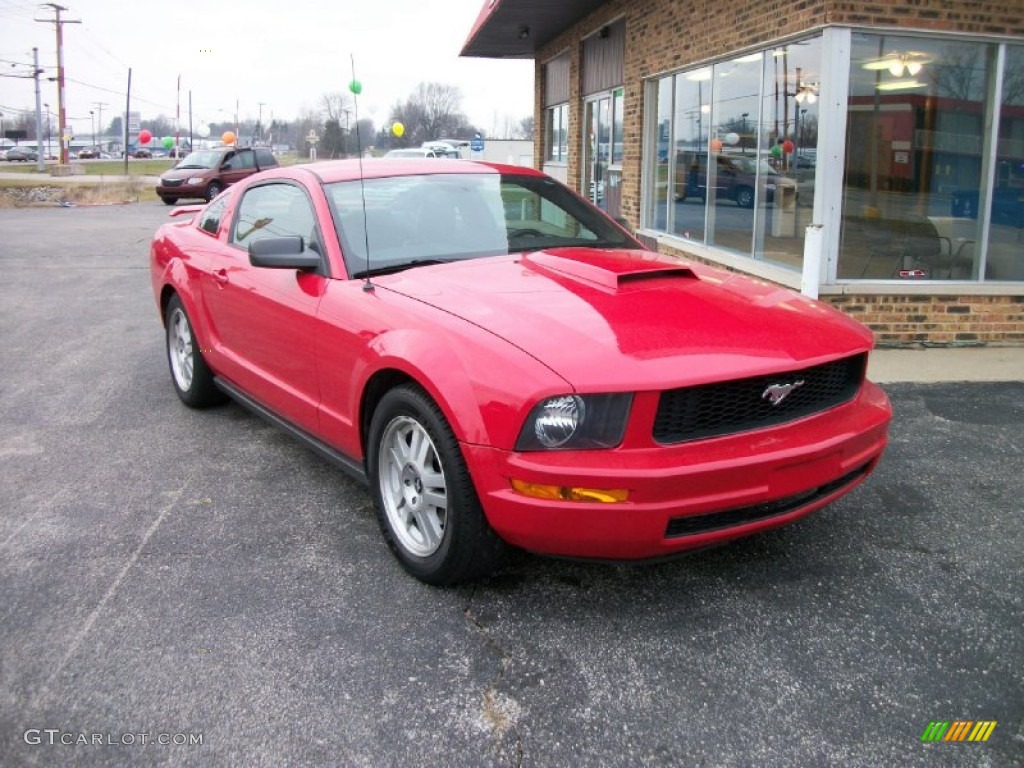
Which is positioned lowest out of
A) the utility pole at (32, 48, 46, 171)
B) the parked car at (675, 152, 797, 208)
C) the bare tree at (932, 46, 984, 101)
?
the parked car at (675, 152, 797, 208)

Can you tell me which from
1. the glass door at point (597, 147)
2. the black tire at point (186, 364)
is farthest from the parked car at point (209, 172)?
→ the black tire at point (186, 364)

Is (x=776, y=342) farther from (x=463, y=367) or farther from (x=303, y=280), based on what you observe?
(x=303, y=280)

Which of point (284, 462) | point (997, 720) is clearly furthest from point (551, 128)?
point (997, 720)

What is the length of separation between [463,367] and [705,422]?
32.0 inches

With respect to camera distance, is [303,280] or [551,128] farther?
[551,128]

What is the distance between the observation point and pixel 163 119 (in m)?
126

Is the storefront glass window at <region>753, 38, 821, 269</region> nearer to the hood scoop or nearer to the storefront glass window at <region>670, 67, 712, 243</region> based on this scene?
the storefront glass window at <region>670, 67, 712, 243</region>

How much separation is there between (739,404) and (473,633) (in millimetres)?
1172

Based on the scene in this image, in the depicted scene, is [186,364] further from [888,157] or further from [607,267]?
[888,157]

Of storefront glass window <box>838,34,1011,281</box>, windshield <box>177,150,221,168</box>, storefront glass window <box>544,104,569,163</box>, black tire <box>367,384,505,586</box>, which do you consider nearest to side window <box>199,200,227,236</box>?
black tire <box>367,384,505,586</box>

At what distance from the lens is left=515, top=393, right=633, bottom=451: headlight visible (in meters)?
2.79

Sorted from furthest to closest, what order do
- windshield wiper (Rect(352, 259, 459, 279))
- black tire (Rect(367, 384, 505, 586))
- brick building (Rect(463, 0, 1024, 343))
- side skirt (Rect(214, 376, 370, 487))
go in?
brick building (Rect(463, 0, 1024, 343))
windshield wiper (Rect(352, 259, 459, 279))
side skirt (Rect(214, 376, 370, 487))
black tire (Rect(367, 384, 505, 586))

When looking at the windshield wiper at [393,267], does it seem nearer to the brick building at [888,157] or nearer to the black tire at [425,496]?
the black tire at [425,496]
